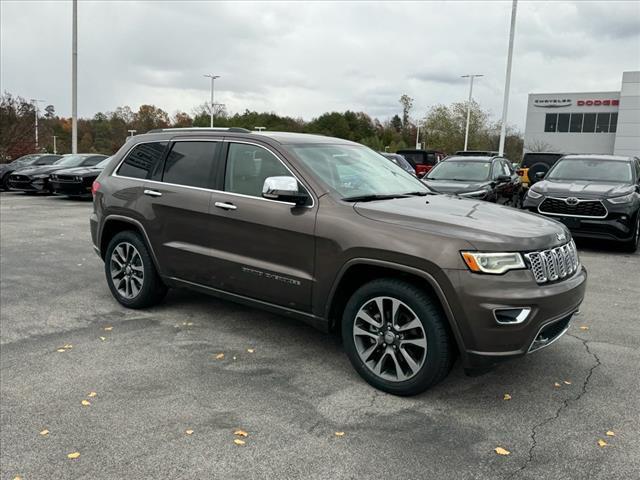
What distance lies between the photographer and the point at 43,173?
A: 1966 centimetres

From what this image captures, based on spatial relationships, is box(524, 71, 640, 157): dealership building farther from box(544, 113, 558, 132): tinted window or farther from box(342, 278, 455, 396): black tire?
box(342, 278, 455, 396): black tire

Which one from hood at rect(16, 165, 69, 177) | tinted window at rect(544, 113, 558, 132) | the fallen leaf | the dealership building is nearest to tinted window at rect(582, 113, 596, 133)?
the dealership building

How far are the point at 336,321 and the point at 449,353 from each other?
951 mm

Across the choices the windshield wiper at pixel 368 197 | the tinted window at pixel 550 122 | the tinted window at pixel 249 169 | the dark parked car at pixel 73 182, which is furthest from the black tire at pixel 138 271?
the tinted window at pixel 550 122

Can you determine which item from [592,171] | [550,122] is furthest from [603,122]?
[592,171]

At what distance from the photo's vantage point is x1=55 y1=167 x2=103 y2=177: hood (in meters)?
17.8

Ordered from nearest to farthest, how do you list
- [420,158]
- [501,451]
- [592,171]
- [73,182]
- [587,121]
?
[501,451] → [592,171] → [73,182] → [420,158] → [587,121]

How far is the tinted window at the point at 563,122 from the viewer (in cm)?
6562

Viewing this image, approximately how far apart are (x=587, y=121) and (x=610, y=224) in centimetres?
6256

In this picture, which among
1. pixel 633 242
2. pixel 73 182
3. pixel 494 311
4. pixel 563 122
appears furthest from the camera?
pixel 563 122

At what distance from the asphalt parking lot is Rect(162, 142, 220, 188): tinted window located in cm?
136

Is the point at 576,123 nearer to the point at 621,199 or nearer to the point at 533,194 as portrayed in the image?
the point at 533,194

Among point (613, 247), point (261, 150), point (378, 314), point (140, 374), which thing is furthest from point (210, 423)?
point (613, 247)

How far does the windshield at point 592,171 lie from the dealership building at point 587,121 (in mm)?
55786
